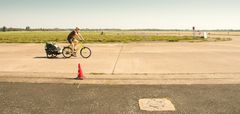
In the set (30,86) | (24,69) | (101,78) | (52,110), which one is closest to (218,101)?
(52,110)

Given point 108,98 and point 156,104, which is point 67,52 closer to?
point 108,98

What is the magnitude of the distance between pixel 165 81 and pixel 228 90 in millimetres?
2157

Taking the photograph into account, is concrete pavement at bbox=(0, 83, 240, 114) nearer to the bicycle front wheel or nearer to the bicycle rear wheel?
the bicycle rear wheel

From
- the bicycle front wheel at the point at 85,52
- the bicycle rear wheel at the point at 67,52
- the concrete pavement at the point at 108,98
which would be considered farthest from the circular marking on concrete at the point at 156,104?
the bicycle rear wheel at the point at 67,52

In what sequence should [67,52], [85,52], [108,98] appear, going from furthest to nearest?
1. [85,52]
2. [67,52]
3. [108,98]

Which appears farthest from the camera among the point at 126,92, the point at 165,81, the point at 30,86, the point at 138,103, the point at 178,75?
the point at 178,75

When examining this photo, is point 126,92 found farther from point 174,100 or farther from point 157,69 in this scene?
point 157,69

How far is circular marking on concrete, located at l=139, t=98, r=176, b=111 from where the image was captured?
6775 millimetres

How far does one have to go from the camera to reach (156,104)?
717 cm

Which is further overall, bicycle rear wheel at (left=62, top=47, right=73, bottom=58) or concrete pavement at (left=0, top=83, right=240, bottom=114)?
bicycle rear wheel at (left=62, top=47, right=73, bottom=58)

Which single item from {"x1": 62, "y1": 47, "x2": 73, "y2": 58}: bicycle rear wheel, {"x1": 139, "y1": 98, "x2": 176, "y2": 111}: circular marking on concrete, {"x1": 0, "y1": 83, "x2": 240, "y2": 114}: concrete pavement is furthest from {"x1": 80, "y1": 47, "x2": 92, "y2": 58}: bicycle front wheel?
{"x1": 139, "y1": 98, "x2": 176, "y2": 111}: circular marking on concrete

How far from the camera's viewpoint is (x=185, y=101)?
7.41m

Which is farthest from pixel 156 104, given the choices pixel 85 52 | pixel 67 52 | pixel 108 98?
pixel 67 52

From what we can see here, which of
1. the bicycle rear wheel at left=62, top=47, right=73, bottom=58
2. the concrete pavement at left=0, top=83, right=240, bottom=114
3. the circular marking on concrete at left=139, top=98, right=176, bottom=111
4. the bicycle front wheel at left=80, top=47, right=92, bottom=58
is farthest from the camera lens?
the bicycle front wheel at left=80, top=47, right=92, bottom=58
